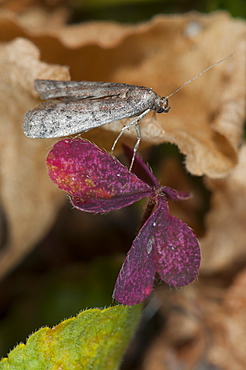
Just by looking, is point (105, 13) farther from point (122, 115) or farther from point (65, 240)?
point (122, 115)

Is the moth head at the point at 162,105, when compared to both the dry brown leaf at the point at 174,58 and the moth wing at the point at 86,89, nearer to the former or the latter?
the dry brown leaf at the point at 174,58

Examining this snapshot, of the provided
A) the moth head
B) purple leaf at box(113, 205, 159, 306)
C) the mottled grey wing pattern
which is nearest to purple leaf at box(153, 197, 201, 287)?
purple leaf at box(113, 205, 159, 306)

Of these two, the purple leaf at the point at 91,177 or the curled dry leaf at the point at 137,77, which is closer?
the purple leaf at the point at 91,177

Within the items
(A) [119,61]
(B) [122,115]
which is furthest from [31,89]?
(A) [119,61]

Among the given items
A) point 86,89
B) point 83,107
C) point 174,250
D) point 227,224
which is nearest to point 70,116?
point 83,107

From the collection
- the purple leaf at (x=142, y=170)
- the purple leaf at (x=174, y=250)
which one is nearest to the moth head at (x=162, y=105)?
the purple leaf at (x=142, y=170)

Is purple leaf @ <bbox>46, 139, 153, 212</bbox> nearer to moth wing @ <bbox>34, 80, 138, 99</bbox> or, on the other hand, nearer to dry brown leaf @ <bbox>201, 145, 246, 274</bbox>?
moth wing @ <bbox>34, 80, 138, 99</bbox>
